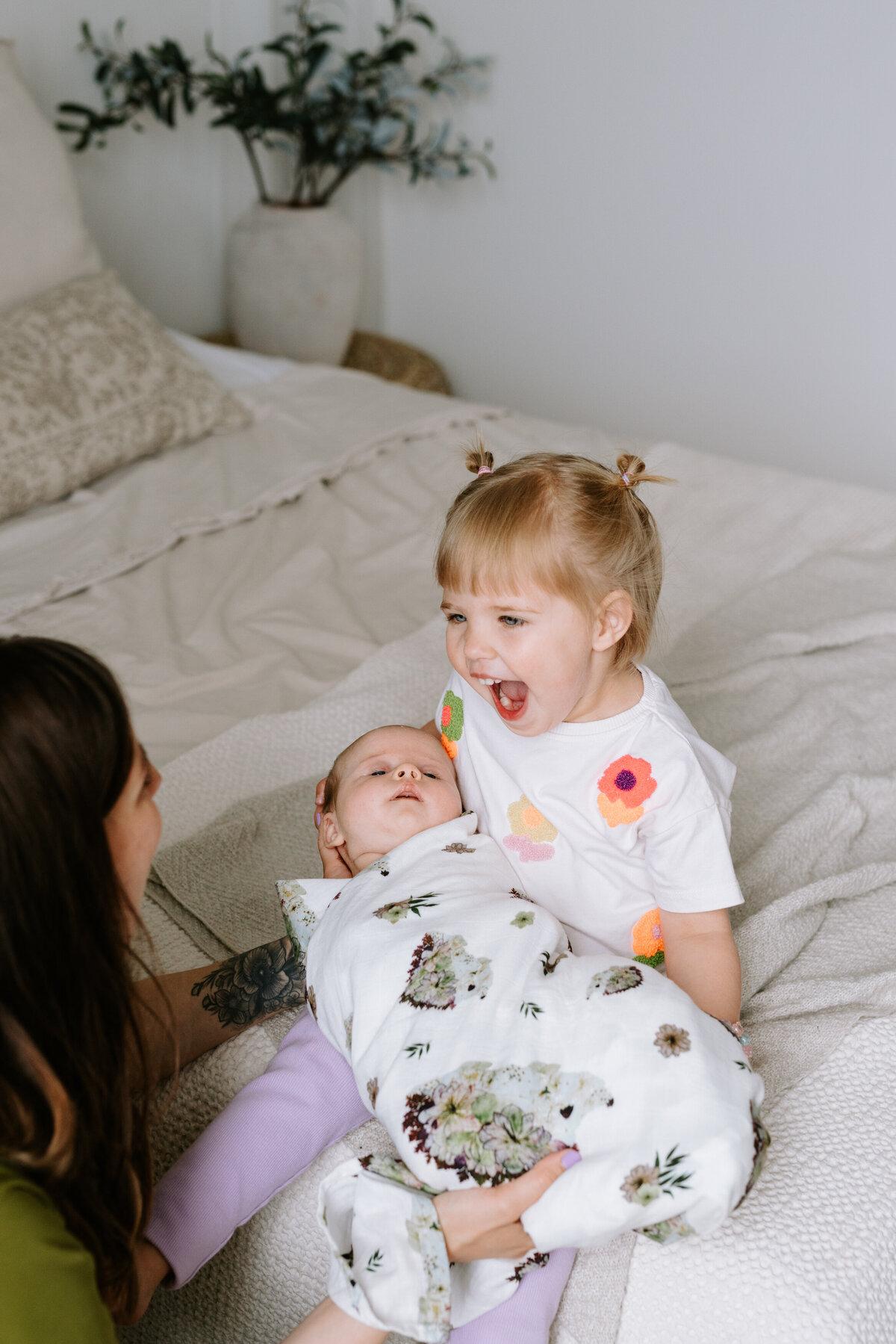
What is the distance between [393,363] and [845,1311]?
2.56 m

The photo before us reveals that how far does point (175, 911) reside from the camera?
1120mm

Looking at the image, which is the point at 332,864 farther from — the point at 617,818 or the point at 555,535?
the point at 555,535

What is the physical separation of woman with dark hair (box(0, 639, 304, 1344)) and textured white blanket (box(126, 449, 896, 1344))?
0.18 metres

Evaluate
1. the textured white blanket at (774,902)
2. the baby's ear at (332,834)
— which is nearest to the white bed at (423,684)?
the textured white blanket at (774,902)

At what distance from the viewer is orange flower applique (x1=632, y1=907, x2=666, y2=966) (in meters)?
1.00

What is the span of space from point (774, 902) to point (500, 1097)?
423 mm

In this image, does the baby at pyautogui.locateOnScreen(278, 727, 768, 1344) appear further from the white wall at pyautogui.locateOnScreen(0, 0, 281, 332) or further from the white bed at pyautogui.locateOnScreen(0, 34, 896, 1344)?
the white wall at pyautogui.locateOnScreen(0, 0, 281, 332)

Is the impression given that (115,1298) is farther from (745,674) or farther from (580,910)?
(745,674)

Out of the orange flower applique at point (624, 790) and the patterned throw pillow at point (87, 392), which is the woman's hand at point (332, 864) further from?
the patterned throw pillow at point (87, 392)

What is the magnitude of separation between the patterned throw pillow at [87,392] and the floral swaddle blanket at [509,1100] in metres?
1.21

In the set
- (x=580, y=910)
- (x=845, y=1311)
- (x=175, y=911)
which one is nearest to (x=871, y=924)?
(x=580, y=910)

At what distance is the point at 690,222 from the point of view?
2.69 metres

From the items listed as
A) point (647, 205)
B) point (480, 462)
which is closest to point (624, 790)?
point (480, 462)

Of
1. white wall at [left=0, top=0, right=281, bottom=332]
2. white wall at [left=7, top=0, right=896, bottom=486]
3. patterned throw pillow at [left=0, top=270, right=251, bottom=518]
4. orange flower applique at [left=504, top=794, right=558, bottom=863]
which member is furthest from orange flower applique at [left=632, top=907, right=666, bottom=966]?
white wall at [left=0, top=0, right=281, bottom=332]
